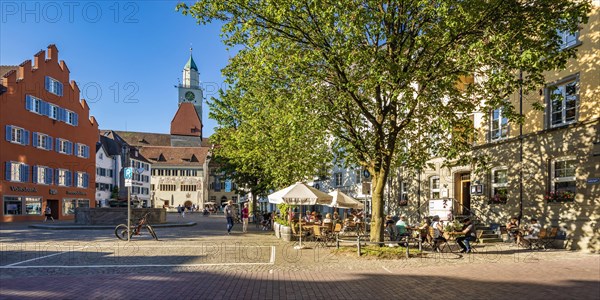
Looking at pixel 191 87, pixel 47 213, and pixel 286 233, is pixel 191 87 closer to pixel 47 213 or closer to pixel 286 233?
pixel 47 213

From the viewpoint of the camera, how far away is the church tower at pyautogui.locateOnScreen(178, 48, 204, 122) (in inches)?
5507

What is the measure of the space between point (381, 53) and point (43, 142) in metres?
42.4

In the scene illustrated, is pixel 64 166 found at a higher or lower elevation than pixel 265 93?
lower

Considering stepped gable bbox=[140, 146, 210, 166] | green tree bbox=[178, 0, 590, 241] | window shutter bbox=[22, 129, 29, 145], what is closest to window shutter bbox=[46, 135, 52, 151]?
window shutter bbox=[22, 129, 29, 145]

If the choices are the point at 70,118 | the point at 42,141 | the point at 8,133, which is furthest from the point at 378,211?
the point at 70,118

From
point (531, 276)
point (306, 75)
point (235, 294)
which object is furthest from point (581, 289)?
point (306, 75)

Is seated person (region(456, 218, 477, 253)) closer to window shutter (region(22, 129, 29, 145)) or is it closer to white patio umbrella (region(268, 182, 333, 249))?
white patio umbrella (region(268, 182, 333, 249))

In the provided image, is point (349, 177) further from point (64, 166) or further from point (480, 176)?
point (64, 166)

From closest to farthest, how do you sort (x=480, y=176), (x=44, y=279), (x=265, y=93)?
1. (x=44, y=279)
2. (x=265, y=93)
3. (x=480, y=176)

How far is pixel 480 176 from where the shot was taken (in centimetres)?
2256

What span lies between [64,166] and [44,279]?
142 ft

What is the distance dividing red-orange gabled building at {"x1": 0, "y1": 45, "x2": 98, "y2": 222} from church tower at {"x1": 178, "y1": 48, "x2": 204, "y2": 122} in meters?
84.7

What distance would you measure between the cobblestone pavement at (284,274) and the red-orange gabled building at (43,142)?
92.0ft

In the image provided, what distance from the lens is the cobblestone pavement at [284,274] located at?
31.0 ft
